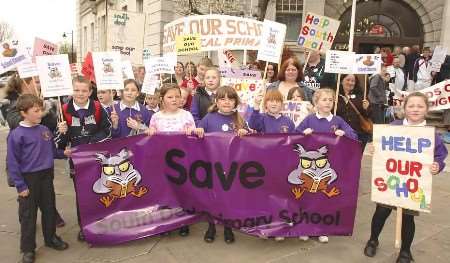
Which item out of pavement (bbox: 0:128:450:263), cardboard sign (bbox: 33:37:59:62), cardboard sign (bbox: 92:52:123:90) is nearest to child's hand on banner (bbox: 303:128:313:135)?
pavement (bbox: 0:128:450:263)

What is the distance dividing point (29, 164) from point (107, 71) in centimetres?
140

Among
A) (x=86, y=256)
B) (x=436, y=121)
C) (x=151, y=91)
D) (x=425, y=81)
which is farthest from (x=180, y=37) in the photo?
(x=436, y=121)

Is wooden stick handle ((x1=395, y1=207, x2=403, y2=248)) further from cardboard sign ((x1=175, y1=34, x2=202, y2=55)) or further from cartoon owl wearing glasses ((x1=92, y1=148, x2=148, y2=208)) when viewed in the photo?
cardboard sign ((x1=175, y1=34, x2=202, y2=55))

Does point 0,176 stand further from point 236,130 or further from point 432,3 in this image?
point 432,3

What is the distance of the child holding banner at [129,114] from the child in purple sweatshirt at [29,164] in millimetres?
994

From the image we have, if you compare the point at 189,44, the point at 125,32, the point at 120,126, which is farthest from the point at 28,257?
the point at 125,32

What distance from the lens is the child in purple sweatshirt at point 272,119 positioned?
451cm

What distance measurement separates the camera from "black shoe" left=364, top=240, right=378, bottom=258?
407 cm

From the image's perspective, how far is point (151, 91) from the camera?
6.02 m

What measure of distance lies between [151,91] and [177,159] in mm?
2073

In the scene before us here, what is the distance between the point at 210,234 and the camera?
14.3 feet

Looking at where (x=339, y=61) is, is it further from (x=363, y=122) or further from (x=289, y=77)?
(x=363, y=122)

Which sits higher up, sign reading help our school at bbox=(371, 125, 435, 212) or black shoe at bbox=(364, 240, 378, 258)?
sign reading help our school at bbox=(371, 125, 435, 212)

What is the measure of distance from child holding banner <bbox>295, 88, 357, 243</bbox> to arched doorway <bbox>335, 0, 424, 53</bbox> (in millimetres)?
10806
